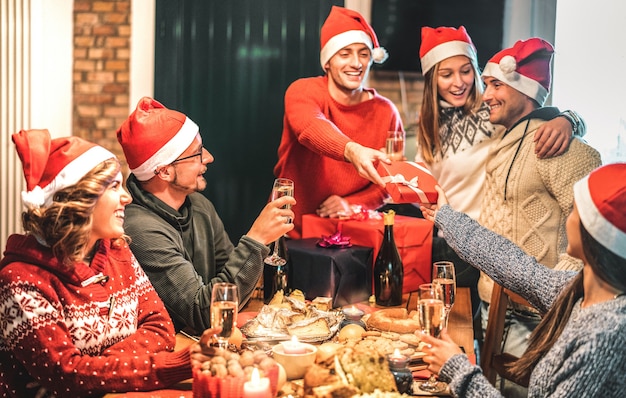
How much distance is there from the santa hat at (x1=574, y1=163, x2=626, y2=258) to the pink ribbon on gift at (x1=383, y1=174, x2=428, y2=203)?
1034 mm

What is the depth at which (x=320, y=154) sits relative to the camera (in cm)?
360

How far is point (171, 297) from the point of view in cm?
244

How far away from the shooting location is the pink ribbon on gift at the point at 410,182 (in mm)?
2708

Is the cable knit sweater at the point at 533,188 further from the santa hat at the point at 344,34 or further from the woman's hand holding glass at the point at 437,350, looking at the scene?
the woman's hand holding glass at the point at 437,350

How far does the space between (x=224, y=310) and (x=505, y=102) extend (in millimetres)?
2028

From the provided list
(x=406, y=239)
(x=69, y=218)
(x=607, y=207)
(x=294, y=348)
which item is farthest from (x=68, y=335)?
(x=406, y=239)

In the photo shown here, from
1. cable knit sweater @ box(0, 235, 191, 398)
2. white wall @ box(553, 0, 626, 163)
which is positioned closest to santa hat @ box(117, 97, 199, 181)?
cable knit sweater @ box(0, 235, 191, 398)

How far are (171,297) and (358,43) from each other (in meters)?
1.80

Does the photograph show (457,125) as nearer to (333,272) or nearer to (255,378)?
(333,272)

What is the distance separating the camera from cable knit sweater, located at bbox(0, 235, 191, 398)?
1.87 metres

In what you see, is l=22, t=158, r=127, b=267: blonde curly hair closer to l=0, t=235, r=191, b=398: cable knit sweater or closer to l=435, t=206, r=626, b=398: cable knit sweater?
l=0, t=235, r=191, b=398: cable knit sweater

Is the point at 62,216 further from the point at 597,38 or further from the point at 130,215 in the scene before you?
the point at 597,38

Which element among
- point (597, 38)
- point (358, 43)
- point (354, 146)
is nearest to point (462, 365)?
point (354, 146)

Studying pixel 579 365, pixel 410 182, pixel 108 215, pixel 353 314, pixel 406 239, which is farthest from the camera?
pixel 406 239
